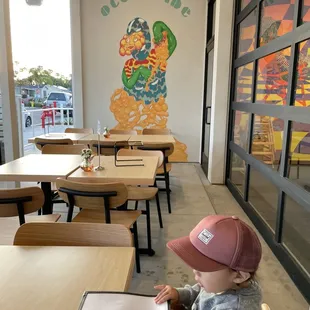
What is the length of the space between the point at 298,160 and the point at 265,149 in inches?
27.5

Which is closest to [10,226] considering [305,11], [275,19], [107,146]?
[107,146]

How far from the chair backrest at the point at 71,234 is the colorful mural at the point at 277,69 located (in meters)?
→ 1.71

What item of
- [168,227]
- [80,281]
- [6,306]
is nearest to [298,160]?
[168,227]

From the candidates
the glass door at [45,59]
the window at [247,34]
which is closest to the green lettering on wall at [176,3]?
the glass door at [45,59]

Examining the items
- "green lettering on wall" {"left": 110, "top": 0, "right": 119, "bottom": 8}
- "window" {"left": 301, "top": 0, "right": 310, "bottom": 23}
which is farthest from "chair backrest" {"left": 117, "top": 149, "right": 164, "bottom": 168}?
"green lettering on wall" {"left": 110, "top": 0, "right": 119, "bottom": 8}

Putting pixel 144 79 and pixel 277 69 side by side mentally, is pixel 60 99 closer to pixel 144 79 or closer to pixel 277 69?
pixel 144 79

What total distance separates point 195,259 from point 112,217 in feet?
5.04

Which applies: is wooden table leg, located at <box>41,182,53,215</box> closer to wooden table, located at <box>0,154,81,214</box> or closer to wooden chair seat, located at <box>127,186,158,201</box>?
wooden table, located at <box>0,154,81,214</box>

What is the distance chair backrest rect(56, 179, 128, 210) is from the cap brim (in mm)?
1088

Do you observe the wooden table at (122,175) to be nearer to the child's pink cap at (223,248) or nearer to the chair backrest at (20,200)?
the chair backrest at (20,200)

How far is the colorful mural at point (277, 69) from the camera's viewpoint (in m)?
2.40

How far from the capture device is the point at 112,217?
238 centimetres

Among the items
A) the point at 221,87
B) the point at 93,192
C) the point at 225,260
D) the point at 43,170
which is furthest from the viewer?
the point at 221,87

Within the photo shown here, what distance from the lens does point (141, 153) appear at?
10.8 ft
